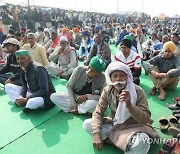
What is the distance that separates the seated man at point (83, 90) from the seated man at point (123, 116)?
824 mm

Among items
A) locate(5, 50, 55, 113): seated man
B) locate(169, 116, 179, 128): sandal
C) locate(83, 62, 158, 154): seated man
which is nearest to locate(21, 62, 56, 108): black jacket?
locate(5, 50, 55, 113): seated man

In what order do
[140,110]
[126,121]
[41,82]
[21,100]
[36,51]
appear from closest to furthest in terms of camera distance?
[140,110] → [126,121] → [41,82] → [21,100] → [36,51]

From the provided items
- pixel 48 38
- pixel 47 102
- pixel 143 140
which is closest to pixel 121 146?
pixel 143 140

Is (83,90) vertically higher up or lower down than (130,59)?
lower down

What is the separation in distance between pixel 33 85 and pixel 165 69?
110 inches

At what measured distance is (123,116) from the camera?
290cm

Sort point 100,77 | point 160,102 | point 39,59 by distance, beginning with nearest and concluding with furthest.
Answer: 1. point 100,77
2. point 160,102
3. point 39,59

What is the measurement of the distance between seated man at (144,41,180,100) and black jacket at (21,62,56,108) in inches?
87.0

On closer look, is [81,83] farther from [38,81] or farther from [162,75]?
[162,75]

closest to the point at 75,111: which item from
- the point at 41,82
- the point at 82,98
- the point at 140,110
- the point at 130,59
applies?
the point at 82,98

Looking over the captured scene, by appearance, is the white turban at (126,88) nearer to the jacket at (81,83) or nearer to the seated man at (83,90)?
the seated man at (83,90)

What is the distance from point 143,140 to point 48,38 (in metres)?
7.53

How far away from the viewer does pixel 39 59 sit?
6246 mm

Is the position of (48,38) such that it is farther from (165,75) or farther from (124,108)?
(124,108)
